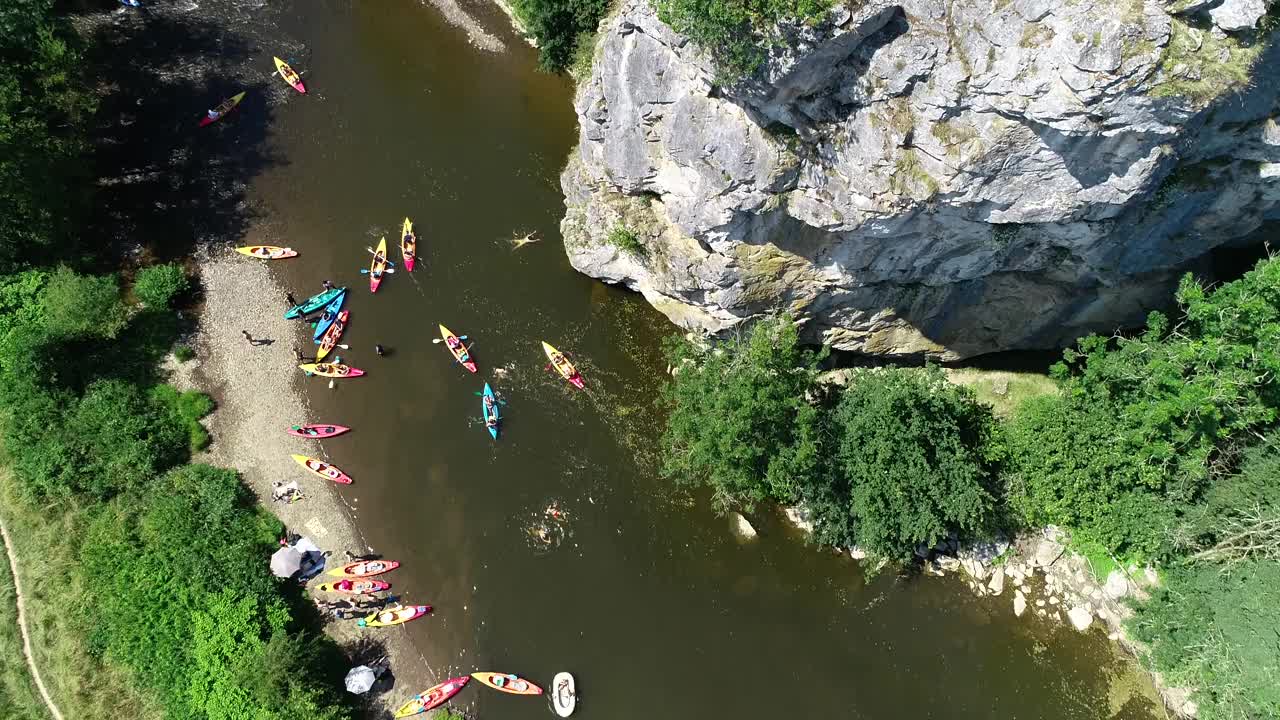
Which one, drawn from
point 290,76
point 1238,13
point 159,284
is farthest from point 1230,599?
point 290,76

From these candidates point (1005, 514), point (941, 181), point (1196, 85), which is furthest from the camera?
point (1005, 514)

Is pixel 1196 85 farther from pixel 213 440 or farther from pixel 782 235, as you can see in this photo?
pixel 213 440

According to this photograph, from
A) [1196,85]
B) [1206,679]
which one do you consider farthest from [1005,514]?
[1196,85]

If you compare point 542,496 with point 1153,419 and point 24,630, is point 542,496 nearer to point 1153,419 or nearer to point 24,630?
point 24,630

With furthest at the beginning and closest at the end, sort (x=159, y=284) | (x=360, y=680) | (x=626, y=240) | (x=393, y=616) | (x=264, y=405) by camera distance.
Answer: (x=159, y=284) → (x=264, y=405) → (x=393, y=616) → (x=626, y=240) → (x=360, y=680)

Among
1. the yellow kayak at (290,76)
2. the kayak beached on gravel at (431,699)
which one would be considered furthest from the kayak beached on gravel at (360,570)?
the yellow kayak at (290,76)

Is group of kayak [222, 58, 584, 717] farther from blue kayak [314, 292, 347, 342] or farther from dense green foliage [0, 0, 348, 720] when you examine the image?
dense green foliage [0, 0, 348, 720]
